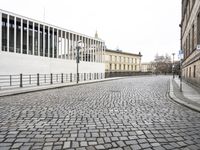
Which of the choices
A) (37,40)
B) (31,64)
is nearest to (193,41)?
(31,64)

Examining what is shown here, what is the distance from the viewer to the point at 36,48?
26422mm

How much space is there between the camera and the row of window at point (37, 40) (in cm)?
2320

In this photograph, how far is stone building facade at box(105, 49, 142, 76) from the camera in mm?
74125

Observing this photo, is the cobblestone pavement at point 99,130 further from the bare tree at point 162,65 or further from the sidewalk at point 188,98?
Result: the bare tree at point 162,65

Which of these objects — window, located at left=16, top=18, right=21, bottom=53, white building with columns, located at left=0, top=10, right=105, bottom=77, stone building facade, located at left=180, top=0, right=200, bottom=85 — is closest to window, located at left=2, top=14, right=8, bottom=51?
white building with columns, located at left=0, top=10, right=105, bottom=77

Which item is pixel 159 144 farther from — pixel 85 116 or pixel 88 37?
pixel 88 37

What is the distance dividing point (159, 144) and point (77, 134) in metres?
1.84

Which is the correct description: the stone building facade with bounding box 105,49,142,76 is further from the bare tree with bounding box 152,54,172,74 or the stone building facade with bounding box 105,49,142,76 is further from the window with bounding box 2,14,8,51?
the window with bounding box 2,14,8,51

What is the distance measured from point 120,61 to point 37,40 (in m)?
56.0

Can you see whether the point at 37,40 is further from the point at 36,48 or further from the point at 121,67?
the point at 121,67

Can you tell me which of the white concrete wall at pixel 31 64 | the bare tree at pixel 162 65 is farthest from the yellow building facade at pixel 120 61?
the white concrete wall at pixel 31 64

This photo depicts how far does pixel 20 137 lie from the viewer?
439cm

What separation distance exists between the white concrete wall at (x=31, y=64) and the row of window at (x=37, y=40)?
111 centimetres

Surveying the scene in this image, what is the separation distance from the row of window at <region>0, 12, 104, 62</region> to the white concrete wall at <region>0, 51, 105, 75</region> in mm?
1111
